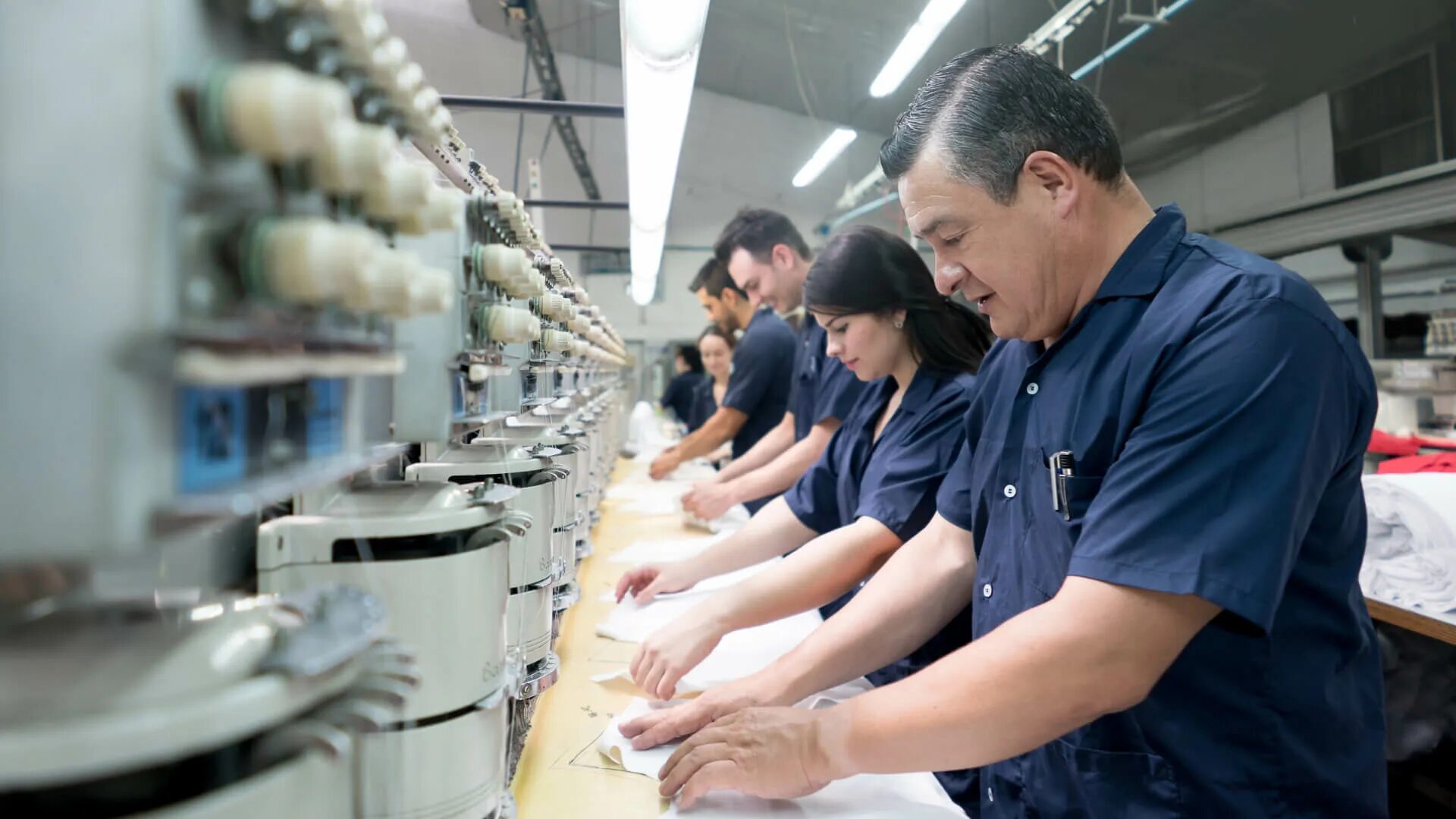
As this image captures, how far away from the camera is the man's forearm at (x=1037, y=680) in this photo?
0.74m

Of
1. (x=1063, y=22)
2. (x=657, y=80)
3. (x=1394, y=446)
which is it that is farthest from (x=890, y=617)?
(x=1394, y=446)

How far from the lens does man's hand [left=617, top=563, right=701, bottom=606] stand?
1624 mm

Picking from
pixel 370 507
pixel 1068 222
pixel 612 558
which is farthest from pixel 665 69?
pixel 612 558

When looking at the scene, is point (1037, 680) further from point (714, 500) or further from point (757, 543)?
point (714, 500)

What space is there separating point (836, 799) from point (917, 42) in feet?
8.10

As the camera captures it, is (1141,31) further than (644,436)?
No

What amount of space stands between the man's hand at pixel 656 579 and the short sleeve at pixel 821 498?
34cm

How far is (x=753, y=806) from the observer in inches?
33.6

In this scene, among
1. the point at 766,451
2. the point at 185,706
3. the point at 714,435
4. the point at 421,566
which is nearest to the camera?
the point at 185,706

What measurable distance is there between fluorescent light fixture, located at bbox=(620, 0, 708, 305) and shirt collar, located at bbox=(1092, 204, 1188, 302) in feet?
2.23

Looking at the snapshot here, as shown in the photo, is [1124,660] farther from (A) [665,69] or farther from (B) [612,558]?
(B) [612,558]

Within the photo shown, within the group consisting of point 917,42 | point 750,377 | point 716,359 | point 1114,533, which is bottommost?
point 1114,533

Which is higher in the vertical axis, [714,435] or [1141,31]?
[1141,31]

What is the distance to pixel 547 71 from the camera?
218 inches
